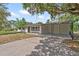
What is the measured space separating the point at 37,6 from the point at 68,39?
2.41 ft

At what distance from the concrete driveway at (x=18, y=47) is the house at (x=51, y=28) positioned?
191 millimetres

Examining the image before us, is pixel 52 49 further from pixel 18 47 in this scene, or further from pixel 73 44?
pixel 18 47

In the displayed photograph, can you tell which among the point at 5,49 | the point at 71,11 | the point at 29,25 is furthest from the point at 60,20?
the point at 5,49

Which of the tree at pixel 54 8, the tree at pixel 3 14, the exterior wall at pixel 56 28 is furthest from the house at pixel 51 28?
the tree at pixel 3 14

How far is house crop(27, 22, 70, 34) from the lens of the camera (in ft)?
12.9

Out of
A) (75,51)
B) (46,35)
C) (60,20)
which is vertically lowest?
(75,51)

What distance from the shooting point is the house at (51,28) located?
12.9 ft

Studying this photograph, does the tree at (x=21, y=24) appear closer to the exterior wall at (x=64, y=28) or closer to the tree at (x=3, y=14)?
the tree at (x=3, y=14)

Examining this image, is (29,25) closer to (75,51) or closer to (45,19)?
(45,19)

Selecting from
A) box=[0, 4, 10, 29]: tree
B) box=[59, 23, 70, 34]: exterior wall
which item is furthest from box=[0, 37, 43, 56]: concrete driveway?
box=[59, 23, 70, 34]: exterior wall

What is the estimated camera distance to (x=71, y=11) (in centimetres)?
396

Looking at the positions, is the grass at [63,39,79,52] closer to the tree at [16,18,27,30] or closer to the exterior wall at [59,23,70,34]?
the exterior wall at [59,23,70,34]

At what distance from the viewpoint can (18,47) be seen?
3881mm

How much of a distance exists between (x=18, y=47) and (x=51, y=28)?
617mm
